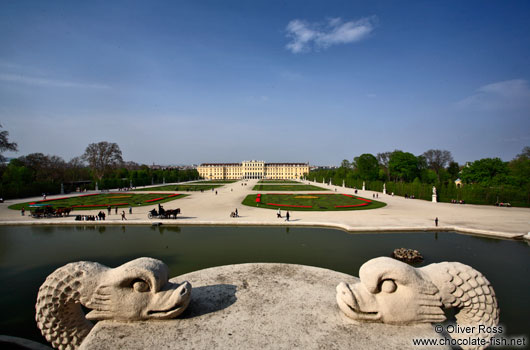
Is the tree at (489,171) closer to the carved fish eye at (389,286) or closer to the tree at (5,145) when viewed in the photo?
the carved fish eye at (389,286)

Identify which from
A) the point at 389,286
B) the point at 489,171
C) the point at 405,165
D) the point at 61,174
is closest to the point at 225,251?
the point at 389,286

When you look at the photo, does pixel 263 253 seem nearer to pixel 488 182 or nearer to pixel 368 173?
pixel 488 182

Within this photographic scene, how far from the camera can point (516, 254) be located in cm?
1196

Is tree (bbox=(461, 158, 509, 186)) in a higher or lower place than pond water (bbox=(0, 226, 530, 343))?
higher

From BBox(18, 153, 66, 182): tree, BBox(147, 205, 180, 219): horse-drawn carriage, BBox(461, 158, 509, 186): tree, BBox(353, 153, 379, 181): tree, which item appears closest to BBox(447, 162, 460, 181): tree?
BBox(353, 153, 379, 181): tree

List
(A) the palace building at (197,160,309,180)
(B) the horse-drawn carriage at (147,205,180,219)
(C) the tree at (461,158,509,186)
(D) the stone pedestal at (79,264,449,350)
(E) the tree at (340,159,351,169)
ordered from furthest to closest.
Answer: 1. (A) the palace building at (197,160,309,180)
2. (E) the tree at (340,159,351,169)
3. (C) the tree at (461,158,509,186)
4. (B) the horse-drawn carriage at (147,205,180,219)
5. (D) the stone pedestal at (79,264,449,350)

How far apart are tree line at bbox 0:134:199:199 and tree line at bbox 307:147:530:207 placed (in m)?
50.4

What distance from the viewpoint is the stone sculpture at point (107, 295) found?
4195mm

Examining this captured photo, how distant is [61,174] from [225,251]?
5975 centimetres

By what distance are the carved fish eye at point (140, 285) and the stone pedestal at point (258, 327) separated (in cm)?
59

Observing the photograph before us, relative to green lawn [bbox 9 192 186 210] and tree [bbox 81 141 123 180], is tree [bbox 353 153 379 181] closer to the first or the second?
green lawn [bbox 9 192 186 210]

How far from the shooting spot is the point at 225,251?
11781mm

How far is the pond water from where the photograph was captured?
310 inches

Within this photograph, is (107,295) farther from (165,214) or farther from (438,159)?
(438,159)
